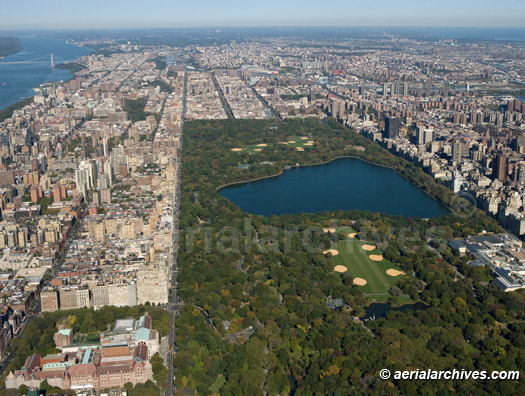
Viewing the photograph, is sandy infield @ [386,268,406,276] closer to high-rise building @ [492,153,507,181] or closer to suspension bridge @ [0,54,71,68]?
high-rise building @ [492,153,507,181]

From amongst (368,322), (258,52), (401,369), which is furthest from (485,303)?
(258,52)

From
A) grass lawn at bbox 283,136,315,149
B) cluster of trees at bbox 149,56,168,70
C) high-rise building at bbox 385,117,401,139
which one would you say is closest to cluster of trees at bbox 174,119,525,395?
grass lawn at bbox 283,136,315,149

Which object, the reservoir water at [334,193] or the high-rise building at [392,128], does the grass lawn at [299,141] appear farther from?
the high-rise building at [392,128]

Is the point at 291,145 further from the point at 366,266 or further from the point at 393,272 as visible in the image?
the point at 393,272

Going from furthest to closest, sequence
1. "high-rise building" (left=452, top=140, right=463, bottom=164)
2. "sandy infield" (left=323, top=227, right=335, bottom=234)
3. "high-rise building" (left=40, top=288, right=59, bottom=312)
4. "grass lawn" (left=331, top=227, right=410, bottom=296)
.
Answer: "high-rise building" (left=452, top=140, right=463, bottom=164)
"sandy infield" (left=323, top=227, right=335, bottom=234)
"grass lawn" (left=331, top=227, right=410, bottom=296)
"high-rise building" (left=40, top=288, right=59, bottom=312)

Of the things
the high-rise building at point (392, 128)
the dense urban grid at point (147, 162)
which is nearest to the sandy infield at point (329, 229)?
the dense urban grid at point (147, 162)

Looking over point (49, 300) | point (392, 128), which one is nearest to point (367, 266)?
point (49, 300)
